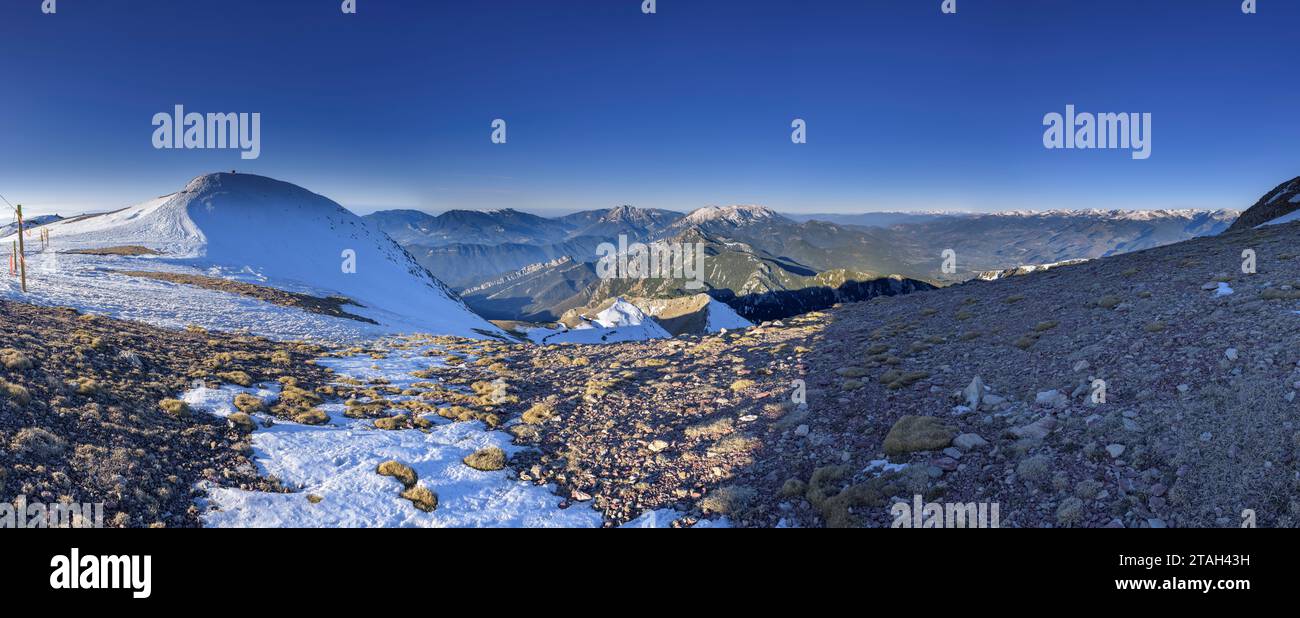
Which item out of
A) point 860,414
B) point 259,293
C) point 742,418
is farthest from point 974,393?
point 259,293

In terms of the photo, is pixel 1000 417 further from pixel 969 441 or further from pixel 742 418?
pixel 742 418

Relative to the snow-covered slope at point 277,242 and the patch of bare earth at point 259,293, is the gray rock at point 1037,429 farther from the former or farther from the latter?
the snow-covered slope at point 277,242

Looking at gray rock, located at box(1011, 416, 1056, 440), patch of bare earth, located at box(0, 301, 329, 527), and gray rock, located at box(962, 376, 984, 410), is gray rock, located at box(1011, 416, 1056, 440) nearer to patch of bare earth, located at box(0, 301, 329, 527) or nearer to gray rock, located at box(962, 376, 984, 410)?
gray rock, located at box(962, 376, 984, 410)

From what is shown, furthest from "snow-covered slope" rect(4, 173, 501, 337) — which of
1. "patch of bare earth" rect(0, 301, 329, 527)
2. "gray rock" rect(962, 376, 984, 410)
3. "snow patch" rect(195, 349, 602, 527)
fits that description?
"gray rock" rect(962, 376, 984, 410)

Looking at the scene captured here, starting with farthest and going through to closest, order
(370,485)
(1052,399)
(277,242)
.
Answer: (277,242), (370,485), (1052,399)

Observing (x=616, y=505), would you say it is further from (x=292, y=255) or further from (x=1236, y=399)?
(x=292, y=255)

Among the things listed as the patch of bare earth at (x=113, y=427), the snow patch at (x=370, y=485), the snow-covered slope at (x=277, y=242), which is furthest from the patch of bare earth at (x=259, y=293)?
the snow patch at (x=370, y=485)
